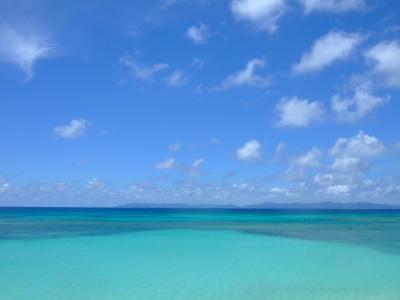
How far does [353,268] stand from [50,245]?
14.1 metres

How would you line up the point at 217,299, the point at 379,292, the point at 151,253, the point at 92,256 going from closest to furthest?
the point at 217,299 → the point at 379,292 → the point at 92,256 → the point at 151,253

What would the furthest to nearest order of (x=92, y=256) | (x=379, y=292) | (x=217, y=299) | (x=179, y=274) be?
(x=92, y=256), (x=179, y=274), (x=379, y=292), (x=217, y=299)

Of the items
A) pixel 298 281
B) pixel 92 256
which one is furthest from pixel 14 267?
pixel 298 281

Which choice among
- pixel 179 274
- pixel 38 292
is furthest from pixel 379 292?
pixel 38 292

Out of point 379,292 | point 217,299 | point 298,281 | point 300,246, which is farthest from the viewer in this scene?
point 300,246

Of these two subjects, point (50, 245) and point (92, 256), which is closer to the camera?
point (92, 256)

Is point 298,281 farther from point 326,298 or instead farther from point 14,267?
→ point 14,267

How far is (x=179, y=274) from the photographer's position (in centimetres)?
1316

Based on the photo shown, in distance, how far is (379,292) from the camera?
10.8m

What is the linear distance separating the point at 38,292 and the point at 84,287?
3.82 feet

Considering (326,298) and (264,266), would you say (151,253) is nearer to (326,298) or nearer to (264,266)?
(264,266)

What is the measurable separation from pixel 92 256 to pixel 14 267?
3.23 meters

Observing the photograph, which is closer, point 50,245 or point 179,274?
point 179,274

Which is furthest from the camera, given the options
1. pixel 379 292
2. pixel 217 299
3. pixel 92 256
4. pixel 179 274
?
pixel 92 256
